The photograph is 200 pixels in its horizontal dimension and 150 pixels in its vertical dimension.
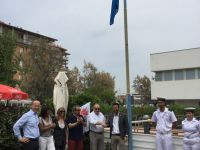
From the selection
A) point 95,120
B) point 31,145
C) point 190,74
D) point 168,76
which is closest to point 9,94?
point 95,120

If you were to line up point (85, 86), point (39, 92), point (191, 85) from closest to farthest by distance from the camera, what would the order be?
point (191, 85)
point (39, 92)
point (85, 86)

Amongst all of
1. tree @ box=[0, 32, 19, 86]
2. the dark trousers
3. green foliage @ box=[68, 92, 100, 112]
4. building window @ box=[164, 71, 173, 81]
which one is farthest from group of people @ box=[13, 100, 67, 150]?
building window @ box=[164, 71, 173, 81]

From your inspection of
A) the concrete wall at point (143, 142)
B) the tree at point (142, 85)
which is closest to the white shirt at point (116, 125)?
the concrete wall at point (143, 142)

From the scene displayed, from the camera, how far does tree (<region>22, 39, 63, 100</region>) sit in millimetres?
45438

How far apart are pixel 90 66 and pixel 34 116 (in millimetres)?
45860

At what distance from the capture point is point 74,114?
10898 millimetres

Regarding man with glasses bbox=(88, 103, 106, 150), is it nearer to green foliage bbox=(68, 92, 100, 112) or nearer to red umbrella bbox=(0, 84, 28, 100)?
red umbrella bbox=(0, 84, 28, 100)

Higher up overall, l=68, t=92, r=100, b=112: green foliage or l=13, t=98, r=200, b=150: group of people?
l=68, t=92, r=100, b=112: green foliage

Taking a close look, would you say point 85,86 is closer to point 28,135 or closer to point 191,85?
point 191,85

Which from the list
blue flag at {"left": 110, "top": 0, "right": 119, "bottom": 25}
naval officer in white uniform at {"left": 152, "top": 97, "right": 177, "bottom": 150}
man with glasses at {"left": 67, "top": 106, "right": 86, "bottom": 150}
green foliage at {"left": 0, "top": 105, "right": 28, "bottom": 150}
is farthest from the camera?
blue flag at {"left": 110, "top": 0, "right": 119, "bottom": 25}

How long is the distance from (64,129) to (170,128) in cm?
270

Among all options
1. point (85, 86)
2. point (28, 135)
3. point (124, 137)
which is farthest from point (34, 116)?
point (85, 86)

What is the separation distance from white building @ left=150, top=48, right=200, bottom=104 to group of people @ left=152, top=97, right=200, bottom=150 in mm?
32779

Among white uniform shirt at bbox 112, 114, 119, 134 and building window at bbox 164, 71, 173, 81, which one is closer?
white uniform shirt at bbox 112, 114, 119, 134
